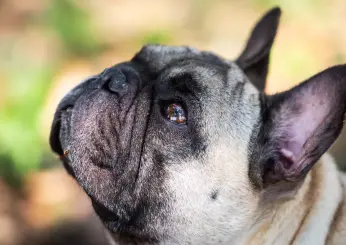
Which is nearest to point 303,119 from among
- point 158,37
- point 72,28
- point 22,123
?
point 22,123

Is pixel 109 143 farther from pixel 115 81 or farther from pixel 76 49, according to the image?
pixel 76 49

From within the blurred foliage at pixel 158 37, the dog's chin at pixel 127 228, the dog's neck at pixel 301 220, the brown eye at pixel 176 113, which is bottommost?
the dog's neck at pixel 301 220

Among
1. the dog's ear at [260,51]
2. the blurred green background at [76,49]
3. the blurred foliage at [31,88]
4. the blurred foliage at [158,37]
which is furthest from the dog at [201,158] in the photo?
the blurred foliage at [158,37]

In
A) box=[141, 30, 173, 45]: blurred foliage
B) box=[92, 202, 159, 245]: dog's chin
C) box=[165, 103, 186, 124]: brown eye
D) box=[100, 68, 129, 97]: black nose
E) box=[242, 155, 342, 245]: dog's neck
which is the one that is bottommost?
box=[242, 155, 342, 245]: dog's neck

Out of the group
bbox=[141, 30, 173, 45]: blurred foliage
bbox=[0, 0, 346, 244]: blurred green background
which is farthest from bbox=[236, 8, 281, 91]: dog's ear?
bbox=[141, 30, 173, 45]: blurred foliage

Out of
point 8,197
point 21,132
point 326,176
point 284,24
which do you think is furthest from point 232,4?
point 326,176

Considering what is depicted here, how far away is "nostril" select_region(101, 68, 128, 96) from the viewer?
2004 millimetres

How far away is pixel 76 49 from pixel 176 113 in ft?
8.43

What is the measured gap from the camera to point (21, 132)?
3.58 metres

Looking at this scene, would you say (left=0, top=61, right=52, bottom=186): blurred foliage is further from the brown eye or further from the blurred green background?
the brown eye

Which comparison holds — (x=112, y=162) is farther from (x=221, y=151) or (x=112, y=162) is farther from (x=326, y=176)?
(x=326, y=176)

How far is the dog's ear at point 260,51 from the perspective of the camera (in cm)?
237

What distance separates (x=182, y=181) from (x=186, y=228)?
0.52ft

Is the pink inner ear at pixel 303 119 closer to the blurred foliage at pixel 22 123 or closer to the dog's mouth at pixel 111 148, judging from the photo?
the dog's mouth at pixel 111 148
